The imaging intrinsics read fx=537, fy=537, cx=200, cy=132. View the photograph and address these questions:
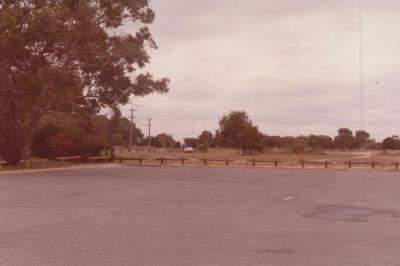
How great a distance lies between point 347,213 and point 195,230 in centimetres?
589

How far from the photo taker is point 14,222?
41.9 feet

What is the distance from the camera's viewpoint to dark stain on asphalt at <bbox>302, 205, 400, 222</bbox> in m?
14.7

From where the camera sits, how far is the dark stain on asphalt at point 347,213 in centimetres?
1469

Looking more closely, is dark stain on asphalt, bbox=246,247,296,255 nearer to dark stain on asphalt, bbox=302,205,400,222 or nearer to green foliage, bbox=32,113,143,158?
dark stain on asphalt, bbox=302,205,400,222

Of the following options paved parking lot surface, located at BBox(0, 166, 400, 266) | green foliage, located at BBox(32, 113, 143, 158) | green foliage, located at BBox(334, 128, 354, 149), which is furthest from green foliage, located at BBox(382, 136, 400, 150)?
paved parking lot surface, located at BBox(0, 166, 400, 266)

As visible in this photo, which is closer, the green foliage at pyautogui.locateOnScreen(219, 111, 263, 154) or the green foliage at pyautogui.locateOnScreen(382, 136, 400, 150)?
the green foliage at pyautogui.locateOnScreen(219, 111, 263, 154)

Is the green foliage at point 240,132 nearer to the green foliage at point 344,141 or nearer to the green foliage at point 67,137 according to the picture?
the green foliage at point 67,137

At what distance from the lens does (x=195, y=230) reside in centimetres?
1194

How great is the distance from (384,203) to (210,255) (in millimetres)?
11787

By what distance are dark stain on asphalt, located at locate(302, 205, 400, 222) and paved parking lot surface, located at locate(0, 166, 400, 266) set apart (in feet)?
0.10

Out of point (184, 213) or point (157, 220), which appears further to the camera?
point (184, 213)

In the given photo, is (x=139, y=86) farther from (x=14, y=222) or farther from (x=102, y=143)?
(x=14, y=222)

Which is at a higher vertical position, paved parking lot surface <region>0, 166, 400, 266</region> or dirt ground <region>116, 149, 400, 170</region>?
dirt ground <region>116, 149, 400, 170</region>

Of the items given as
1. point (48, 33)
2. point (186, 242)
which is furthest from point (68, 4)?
point (186, 242)
